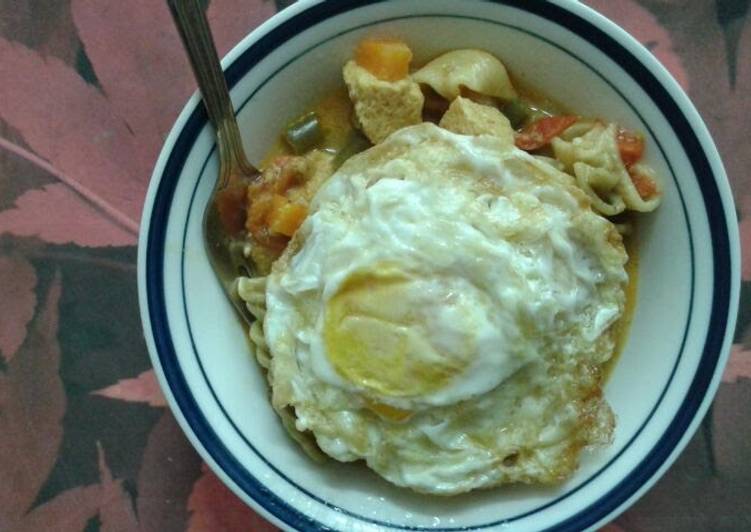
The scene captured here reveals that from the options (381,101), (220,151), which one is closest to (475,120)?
(381,101)

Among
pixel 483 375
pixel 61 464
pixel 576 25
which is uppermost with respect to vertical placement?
pixel 576 25

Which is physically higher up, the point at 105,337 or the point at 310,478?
the point at 105,337

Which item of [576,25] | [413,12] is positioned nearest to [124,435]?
[413,12]

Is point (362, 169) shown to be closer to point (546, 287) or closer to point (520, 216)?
point (520, 216)

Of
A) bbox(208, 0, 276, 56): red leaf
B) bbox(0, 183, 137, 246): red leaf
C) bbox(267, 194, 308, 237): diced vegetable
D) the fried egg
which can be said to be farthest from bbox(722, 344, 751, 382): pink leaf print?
bbox(0, 183, 137, 246): red leaf

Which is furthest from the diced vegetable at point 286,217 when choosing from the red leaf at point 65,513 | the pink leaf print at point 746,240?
the pink leaf print at point 746,240

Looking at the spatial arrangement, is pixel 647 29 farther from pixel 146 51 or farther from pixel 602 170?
pixel 146 51

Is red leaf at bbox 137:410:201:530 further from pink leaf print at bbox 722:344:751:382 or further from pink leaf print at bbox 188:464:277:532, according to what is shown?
pink leaf print at bbox 722:344:751:382
